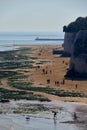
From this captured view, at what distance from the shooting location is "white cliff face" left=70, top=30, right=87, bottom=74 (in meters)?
92.1

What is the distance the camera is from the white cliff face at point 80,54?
92062 millimetres

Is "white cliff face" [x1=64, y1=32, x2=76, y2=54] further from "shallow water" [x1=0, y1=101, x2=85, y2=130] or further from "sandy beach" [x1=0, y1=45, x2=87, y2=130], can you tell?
"shallow water" [x1=0, y1=101, x2=85, y2=130]

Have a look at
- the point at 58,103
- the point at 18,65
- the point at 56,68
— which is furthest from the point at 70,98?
the point at 18,65

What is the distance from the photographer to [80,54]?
3713 inches

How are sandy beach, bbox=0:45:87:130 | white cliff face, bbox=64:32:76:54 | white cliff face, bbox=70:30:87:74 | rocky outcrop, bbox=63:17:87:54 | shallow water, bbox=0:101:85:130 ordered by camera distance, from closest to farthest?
shallow water, bbox=0:101:85:130, sandy beach, bbox=0:45:87:130, white cliff face, bbox=70:30:87:74, rocky outcrop, bbox=63:17:87:54, white cliff face, bbox=64:32:76:54

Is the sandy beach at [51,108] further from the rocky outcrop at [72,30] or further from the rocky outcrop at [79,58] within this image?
the rocky outcrop at [72,30]

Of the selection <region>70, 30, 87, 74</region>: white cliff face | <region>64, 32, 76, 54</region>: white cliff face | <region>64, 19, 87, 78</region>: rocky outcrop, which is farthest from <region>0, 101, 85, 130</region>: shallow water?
<region>64, 32, 76, 54</region>: white cliff face

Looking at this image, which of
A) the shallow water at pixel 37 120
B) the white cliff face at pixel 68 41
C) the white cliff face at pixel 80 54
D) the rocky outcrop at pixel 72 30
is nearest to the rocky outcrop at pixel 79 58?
the white cliff face at pixel 80 54

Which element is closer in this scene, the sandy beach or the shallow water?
the shallow water

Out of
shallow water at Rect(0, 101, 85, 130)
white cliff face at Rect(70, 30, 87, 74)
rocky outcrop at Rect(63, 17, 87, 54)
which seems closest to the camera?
shallow water at Rect(0, 101, 85, 130)

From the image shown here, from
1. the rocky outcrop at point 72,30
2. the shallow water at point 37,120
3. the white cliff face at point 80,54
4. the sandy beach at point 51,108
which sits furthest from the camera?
the rocky outcrop at point 72,30

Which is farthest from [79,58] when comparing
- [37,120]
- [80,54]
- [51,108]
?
[37,120]

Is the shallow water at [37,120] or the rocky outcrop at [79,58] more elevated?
the rocky outcrop at [79,58]

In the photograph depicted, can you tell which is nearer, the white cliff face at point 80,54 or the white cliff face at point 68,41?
the white cliff face at point 80,54
